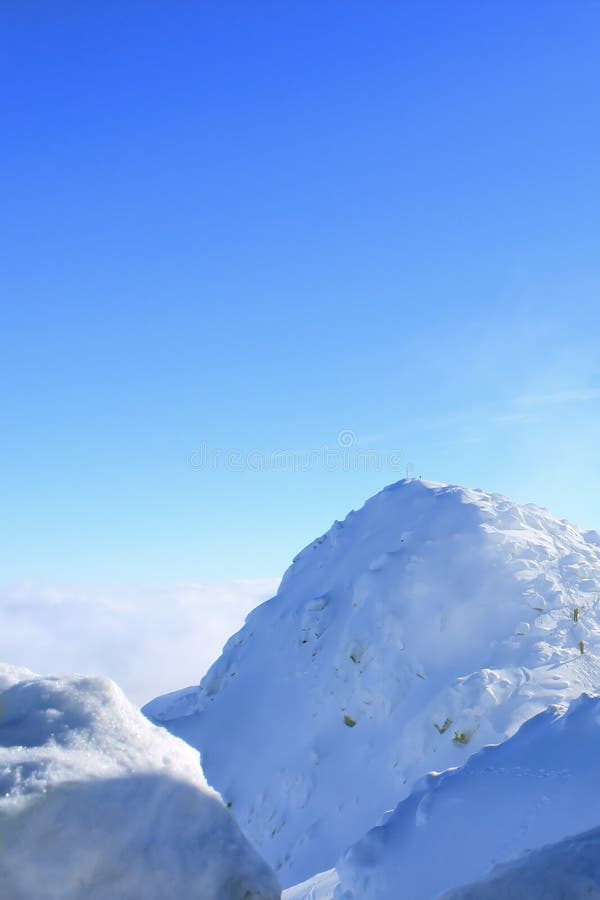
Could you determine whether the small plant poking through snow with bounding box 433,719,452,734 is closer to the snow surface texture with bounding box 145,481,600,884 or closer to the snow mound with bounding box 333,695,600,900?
the snow surface texture with bounding box 145,481,600,884

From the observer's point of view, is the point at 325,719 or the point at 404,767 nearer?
the point at 404,767

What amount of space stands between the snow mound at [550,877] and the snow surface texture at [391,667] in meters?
5.45

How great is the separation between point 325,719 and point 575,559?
4.25 meters

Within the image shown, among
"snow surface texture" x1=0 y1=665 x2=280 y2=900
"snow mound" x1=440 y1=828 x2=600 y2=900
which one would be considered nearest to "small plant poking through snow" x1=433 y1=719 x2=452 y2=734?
"snow mound" x1=440 y1=828 x2=600 y2=900

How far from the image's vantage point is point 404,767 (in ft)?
28.6

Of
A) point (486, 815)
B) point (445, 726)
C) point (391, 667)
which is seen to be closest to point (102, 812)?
point (486, 815)

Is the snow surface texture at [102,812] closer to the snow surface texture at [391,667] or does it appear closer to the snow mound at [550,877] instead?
the snow mound at [550,877]

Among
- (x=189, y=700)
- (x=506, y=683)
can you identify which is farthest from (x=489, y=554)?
(x=189, y=700)

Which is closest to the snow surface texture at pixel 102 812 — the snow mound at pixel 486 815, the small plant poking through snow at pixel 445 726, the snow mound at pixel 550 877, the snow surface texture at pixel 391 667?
the snow mound at pixel 550 877

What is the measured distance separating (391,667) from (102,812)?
25.2 ft

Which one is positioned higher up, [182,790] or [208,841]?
[182,790]

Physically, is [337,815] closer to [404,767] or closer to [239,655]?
[404,767]

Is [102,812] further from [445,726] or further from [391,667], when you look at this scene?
[391,667]

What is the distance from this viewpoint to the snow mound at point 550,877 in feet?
8.55
